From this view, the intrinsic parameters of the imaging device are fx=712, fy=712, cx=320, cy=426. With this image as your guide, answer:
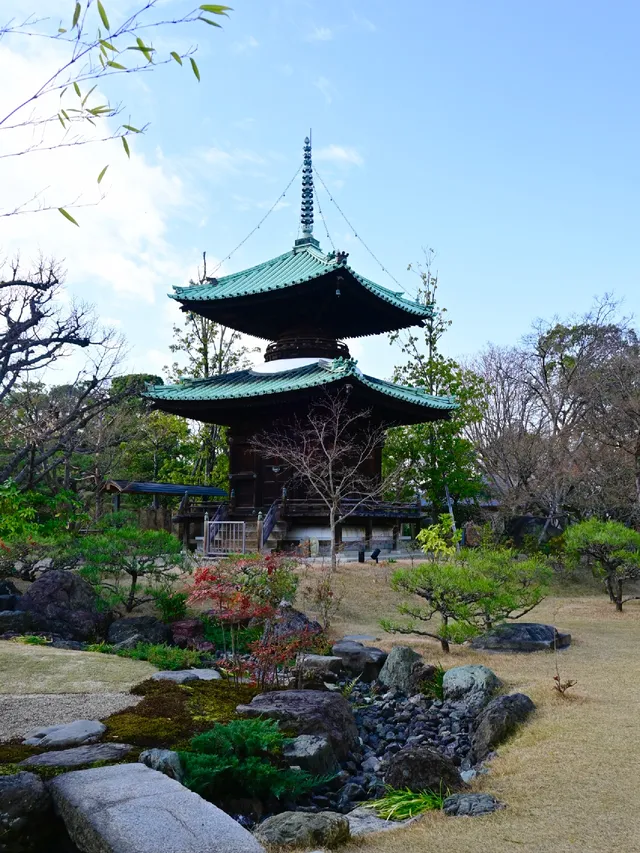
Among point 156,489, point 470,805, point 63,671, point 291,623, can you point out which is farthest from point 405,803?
point 156,489

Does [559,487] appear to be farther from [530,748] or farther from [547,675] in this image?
[530,748]

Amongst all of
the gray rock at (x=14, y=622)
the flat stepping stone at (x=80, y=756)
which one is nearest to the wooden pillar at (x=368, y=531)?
the gray rock at (x=14, y=622)

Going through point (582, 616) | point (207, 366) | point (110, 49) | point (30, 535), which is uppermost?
point (207, 366)

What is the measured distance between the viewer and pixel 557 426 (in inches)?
1222

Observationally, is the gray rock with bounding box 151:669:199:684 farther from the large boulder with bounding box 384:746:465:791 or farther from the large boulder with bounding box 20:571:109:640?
the large boulder with bounding box 384:746:465:791

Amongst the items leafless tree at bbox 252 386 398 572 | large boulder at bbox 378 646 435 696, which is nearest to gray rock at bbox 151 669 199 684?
large boulder at bbox 378 646 435 696

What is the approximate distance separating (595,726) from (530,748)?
2.69 ft

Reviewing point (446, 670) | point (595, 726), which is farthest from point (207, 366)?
point (595, 726)

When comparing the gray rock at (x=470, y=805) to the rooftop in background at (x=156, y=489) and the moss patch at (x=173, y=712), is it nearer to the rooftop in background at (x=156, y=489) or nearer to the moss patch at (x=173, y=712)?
the moss patch at (x=173, y=712)

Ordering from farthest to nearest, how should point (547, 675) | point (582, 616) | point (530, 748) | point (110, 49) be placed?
point (582, 616) < point (547, 675) < point (530, 748) < point (110, 49)

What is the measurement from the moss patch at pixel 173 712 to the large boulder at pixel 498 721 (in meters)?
2.31

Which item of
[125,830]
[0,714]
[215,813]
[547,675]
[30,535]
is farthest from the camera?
[30,535]

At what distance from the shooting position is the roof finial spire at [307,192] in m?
24.1

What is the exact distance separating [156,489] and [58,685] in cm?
1817
